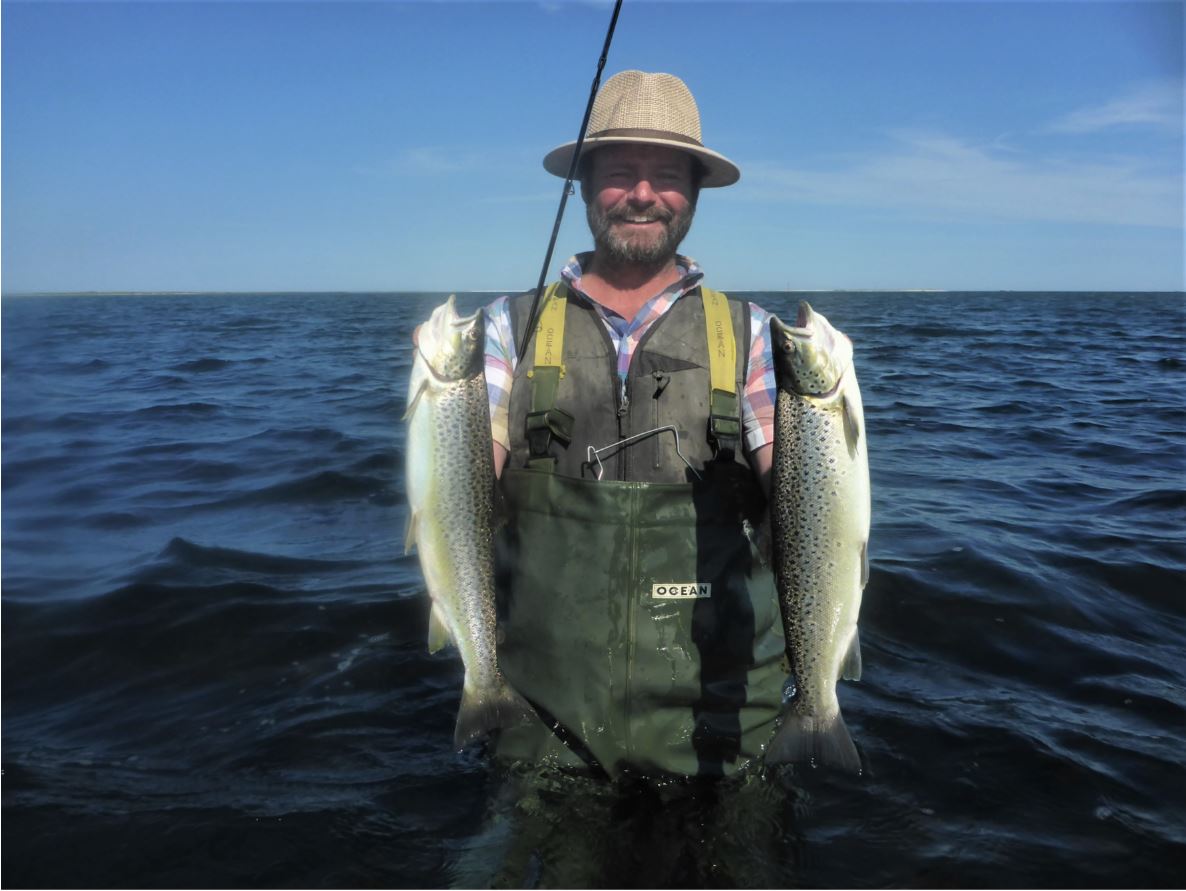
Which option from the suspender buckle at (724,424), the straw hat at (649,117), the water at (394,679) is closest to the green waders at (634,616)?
the suspender buckle at (724,424)

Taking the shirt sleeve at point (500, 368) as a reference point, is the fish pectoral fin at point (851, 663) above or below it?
→ below

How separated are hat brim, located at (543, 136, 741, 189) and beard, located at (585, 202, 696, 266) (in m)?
0.28

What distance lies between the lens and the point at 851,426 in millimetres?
3215

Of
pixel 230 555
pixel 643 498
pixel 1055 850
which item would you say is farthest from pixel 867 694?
pixel 230 555

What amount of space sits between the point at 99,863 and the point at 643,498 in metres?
3.08

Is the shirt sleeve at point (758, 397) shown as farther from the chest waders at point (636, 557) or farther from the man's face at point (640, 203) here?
the man's face at point (640, 203)

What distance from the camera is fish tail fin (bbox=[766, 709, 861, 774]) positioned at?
3.36m

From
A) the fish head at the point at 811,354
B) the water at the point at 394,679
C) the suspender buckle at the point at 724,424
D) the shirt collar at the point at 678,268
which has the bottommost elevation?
the water at the point at 394,679

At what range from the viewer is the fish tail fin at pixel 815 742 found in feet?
11.0

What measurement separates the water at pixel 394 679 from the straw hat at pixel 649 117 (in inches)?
118

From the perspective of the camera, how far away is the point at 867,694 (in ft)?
19.2

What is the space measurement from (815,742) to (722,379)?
1518 mm

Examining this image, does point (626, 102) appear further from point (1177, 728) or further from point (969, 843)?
point (1177, 728)

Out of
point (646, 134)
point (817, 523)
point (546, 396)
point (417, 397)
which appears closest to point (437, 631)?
point (417, 397)
